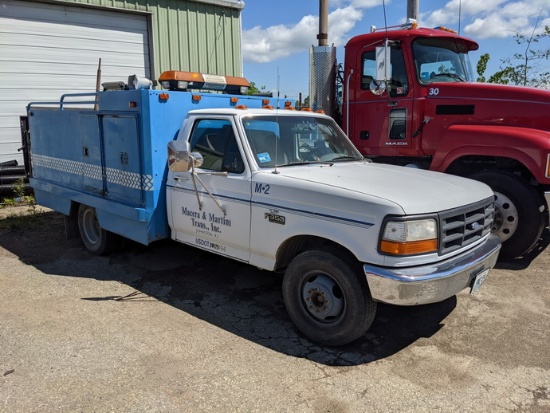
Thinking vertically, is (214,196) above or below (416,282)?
above

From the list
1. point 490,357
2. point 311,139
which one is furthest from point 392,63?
point 490,357

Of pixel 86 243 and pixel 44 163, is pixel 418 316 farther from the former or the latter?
pixel 44 163

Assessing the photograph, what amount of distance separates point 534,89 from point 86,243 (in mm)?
6021

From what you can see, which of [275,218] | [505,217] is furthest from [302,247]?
[505,217]

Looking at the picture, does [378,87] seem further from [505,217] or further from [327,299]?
[327,299]

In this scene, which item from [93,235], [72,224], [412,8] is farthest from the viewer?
[412,8]

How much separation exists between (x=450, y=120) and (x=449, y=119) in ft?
0.06

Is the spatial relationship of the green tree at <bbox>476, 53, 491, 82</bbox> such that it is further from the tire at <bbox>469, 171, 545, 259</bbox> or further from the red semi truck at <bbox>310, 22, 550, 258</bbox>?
the tire at <bbox>469, 171, 545, 259</bbox>

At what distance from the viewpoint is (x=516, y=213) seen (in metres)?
5.67

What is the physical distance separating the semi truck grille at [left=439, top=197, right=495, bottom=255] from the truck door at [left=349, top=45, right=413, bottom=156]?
245cm

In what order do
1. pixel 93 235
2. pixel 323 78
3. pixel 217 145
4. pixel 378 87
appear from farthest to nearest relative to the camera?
1. pixel 323 78
2. pixel 93 235
3. pixel 378 87
4. pixel 217 145

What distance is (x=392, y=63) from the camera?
253 inches

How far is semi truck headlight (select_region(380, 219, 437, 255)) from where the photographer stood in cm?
341

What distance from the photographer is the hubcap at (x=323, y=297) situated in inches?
152
